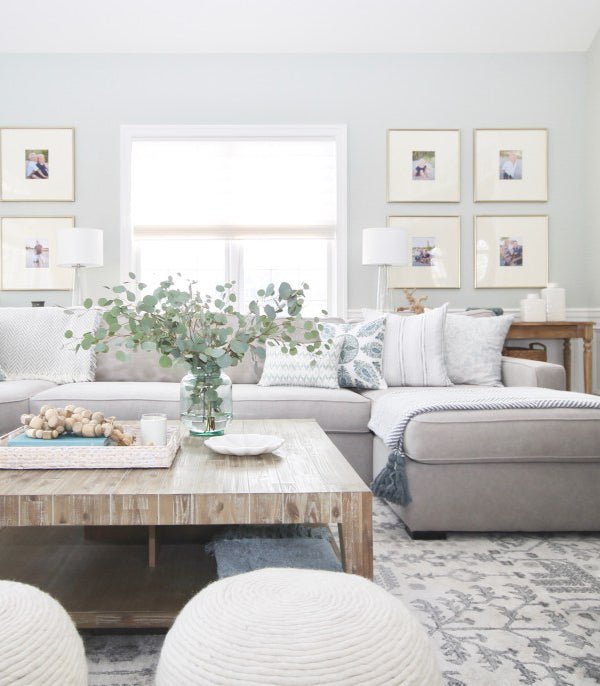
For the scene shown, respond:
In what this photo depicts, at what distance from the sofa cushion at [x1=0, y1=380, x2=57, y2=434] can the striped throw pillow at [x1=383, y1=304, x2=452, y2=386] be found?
1.70 m

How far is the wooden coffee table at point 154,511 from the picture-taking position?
4.20 feet

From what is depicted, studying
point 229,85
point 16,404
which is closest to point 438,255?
point 229,85

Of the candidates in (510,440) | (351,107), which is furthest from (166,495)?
(351,107)

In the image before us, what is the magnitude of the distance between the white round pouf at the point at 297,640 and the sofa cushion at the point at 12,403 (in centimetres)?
195

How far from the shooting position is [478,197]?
181 inches

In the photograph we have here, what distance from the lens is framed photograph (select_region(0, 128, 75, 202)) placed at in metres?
4.52

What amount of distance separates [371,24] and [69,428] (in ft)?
12.7

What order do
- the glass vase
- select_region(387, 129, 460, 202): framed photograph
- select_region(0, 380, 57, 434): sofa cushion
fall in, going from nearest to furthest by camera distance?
1. the glass vase
2. select_region(0, 380, 57, 434): sofa cushion
3. select_region(387, 129, 460, 202): framed photograph

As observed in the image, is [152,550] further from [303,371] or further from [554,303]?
[554,303]

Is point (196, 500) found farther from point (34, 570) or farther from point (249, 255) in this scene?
point (249, 255)

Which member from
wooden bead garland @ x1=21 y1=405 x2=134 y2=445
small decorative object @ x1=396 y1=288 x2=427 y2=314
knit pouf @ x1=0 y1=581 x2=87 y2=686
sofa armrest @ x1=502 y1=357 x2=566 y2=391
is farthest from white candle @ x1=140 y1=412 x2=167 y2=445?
small decorative object @ x1=396 y1=288 x2=427 y2=314

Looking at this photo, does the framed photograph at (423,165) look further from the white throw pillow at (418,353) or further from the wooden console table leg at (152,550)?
the wooden console table leg at (152,550)

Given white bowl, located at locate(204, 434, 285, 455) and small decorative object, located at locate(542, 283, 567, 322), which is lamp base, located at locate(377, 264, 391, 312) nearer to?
small decorative object, located at locate(542, 283, 567, 322)

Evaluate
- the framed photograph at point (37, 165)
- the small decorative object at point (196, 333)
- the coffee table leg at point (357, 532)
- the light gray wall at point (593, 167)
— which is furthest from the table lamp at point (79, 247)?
the light gray wall at point (593, 167)
